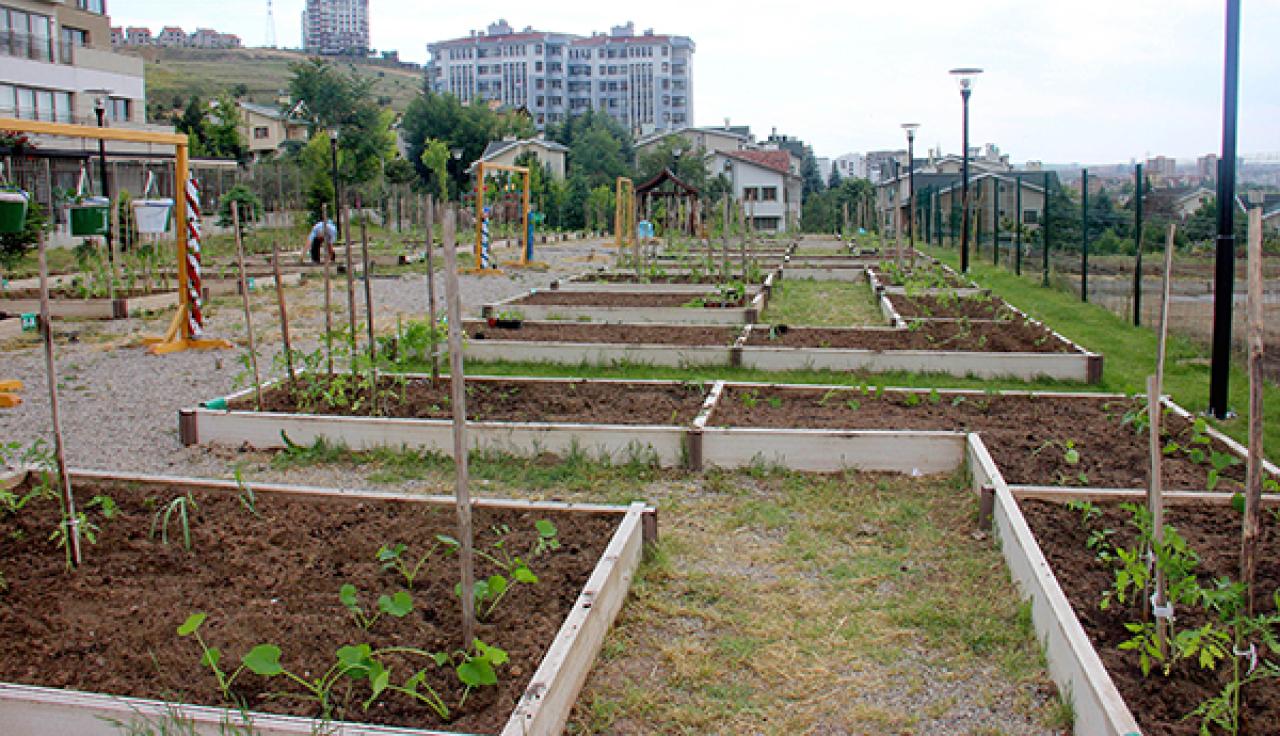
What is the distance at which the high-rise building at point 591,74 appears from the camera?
425ft

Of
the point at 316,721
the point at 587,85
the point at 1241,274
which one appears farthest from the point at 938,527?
the point at 587,85

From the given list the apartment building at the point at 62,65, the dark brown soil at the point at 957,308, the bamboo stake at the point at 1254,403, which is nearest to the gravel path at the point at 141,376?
the bamboo stake at the point at 1254,403

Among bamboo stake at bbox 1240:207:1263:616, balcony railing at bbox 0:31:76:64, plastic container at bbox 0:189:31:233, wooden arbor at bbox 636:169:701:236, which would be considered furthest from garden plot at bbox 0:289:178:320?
balcony railing at bbox 0:31:76:64

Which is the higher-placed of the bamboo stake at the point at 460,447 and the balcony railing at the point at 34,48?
the balcony railing at the point at 34,48

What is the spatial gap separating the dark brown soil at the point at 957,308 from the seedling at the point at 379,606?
7.85 meters

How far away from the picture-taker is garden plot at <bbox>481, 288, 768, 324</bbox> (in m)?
10.6

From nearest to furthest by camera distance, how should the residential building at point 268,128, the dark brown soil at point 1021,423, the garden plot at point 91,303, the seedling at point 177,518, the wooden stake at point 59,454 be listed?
the wooden stake at point 59,454, the seedling at point 177,518, the dark brown soil at point 1021,423, the garden plot at point 91,303, the residential building at point 268,128

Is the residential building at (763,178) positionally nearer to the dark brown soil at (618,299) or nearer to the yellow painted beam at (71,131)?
the dark brown soil at (618,299)

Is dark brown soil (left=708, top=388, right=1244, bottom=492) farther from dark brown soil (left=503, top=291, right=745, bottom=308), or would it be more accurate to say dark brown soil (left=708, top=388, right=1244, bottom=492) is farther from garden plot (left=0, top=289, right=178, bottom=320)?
garden plot (left=0, top=289, right=178, bottom=320)

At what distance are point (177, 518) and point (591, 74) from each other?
132777 mm

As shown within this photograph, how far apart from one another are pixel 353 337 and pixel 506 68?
132 metres

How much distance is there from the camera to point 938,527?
181 inches

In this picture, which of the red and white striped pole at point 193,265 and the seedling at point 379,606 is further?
the red and white striped pole at point 193,265

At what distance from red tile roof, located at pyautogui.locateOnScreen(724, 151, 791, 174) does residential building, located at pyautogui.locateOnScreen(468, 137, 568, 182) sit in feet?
36.1
